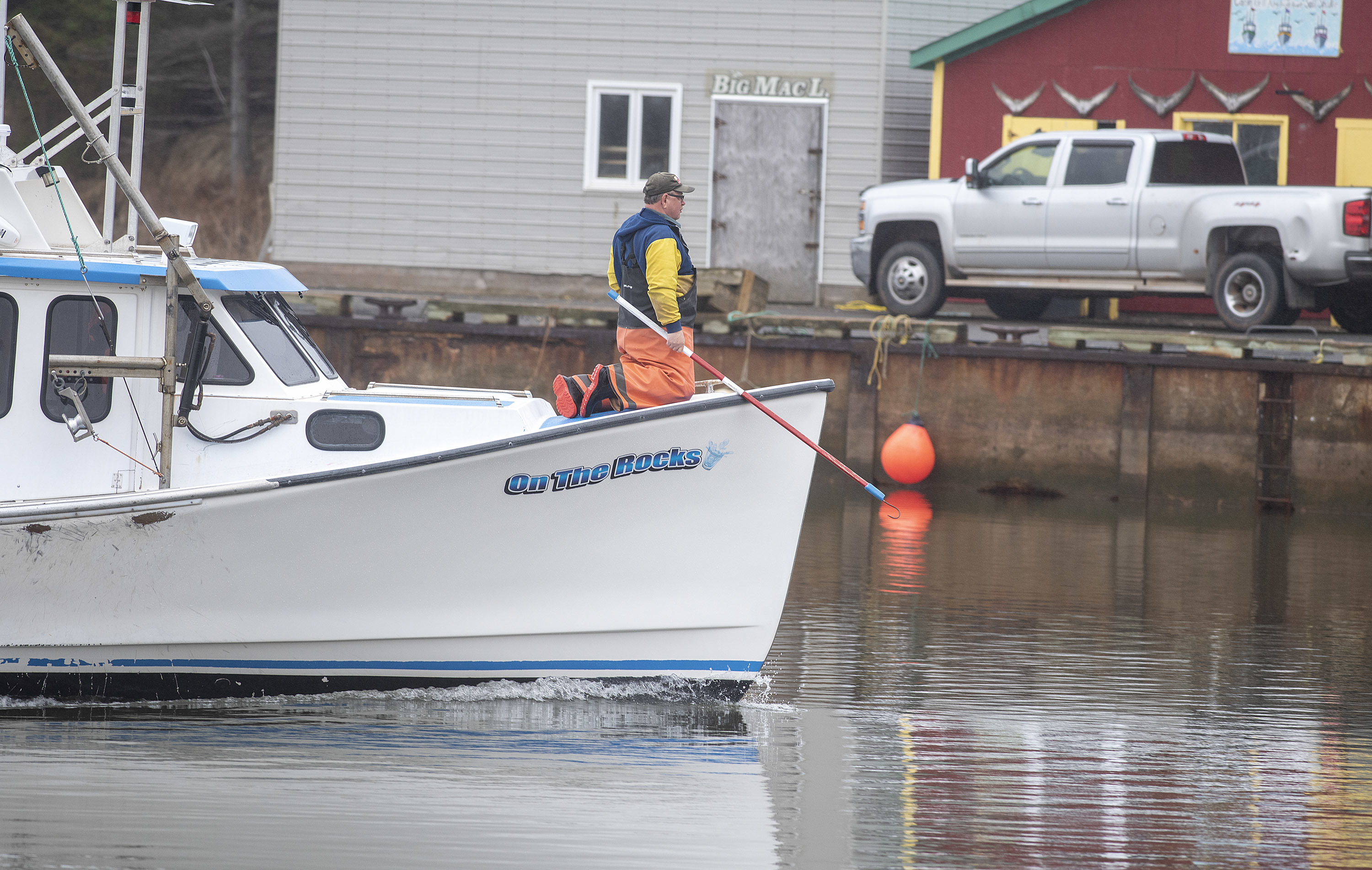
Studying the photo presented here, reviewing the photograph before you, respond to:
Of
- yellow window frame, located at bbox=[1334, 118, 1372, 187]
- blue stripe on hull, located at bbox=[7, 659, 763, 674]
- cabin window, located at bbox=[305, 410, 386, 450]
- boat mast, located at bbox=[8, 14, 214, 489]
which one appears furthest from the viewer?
yellow window frame, located at bbox=[1334, 118, 1372, 187]

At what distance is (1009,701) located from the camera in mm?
6723

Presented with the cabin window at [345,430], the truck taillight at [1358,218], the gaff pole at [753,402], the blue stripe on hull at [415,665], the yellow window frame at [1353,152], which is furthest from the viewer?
the yellow window frame at [1353,152]

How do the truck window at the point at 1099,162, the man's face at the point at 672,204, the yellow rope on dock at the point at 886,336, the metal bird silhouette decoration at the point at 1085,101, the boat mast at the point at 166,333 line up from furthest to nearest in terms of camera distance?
the metal bird silhouette decoration at the point at 1085,101 → the truck window at the point at 1099,162 → the yellow rope on dock at the point at 886,336 → the man's face at the point at 672,204 → the boat mast at the point at 166,333

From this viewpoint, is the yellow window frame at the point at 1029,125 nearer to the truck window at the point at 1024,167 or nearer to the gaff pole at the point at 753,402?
the truck window at the point at 1024,167

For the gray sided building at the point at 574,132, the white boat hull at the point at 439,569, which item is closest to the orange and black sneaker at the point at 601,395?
the white boat hull at the point at 439,569

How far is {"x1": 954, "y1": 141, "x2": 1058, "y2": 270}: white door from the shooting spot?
14.1 metres

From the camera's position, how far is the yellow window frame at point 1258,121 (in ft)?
55.9

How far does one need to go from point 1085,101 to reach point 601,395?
41.1ft

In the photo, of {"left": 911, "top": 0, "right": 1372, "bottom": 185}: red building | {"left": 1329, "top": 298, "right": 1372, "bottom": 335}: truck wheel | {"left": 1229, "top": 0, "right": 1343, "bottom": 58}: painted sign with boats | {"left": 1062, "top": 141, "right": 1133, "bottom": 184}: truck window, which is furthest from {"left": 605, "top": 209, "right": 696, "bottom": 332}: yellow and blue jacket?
{"left": 1229, "top": 0, "right": 1343, "bottom": 58}: painted sign with boats

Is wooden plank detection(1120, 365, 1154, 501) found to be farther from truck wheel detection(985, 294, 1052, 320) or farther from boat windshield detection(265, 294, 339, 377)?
boat windshield detection(265, 294, 339, 377)

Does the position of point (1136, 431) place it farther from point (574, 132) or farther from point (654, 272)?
point (574, 132)

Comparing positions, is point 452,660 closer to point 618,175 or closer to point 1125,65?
point 618,175

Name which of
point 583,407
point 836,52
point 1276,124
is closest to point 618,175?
point 836,52

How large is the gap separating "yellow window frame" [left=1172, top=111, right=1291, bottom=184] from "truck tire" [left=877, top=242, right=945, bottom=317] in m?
4.49
